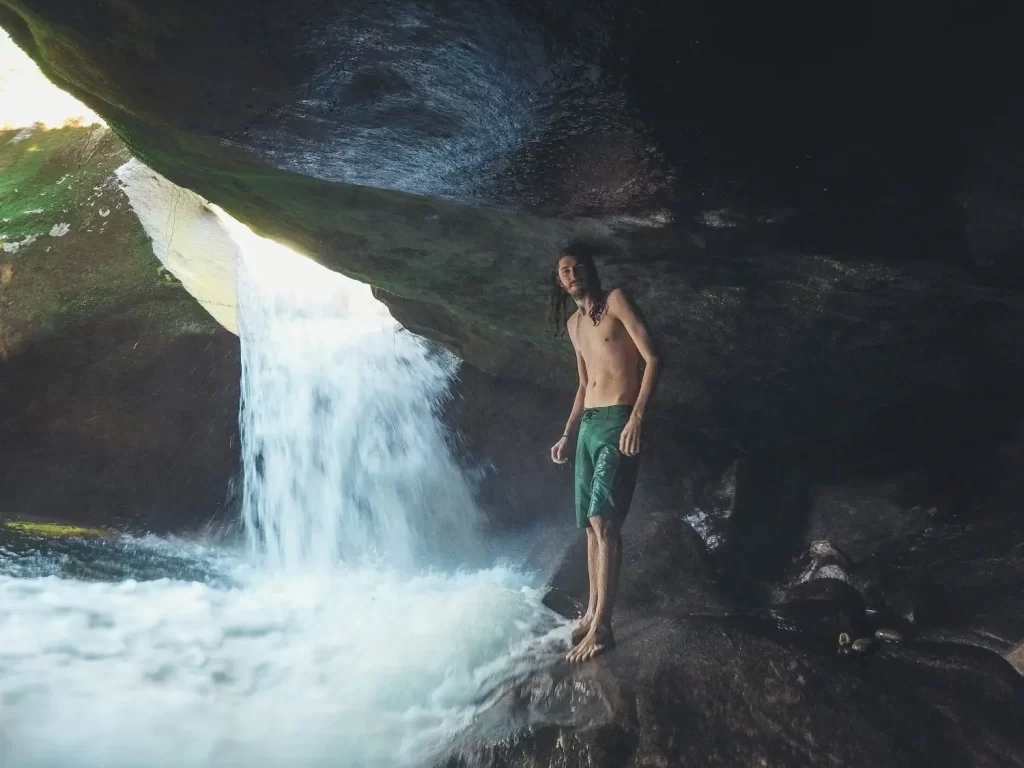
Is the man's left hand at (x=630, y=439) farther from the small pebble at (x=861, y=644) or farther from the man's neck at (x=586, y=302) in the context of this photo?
the small pebble at (x=861, y=644)

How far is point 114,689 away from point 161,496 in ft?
18.5

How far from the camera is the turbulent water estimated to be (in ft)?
10.2

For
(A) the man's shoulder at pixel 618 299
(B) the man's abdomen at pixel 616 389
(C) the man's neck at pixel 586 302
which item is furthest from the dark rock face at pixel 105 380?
(A) the man's shoulder at pixel 618 299

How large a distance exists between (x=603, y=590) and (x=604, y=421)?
1.00m

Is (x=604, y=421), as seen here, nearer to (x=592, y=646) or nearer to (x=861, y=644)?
(x=592, y=646)

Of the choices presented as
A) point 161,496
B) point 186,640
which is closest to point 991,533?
point 186,640

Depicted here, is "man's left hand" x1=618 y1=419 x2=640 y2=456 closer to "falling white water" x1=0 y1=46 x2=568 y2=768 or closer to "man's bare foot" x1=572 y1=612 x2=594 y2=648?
"man's bare foot" x1=572 y1=612 x2=594 y2=648

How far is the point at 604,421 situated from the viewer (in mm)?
3805

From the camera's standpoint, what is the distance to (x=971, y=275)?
3686 millimetres

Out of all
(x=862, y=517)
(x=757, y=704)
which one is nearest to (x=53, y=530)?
(x=757, y=704)

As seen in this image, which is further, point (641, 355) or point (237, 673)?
point (237, 673)

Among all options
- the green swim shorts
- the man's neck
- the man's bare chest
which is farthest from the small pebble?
the man's neck

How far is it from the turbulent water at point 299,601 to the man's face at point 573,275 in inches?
90.1

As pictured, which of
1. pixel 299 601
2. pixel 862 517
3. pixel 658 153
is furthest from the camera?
pixel 299 601
